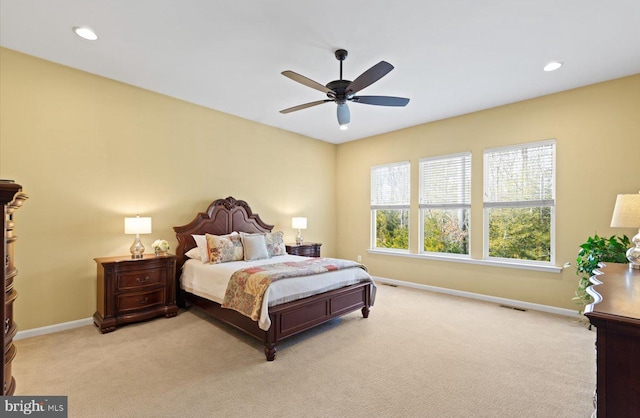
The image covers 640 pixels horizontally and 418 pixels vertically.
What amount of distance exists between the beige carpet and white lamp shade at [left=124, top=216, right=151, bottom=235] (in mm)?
1116

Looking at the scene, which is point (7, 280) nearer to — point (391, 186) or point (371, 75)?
point (371, 75)

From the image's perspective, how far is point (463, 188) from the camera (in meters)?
4.93

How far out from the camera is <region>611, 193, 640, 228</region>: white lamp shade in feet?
8.22

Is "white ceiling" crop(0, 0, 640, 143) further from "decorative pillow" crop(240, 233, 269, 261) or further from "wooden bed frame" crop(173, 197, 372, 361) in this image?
"decorative pillow" crop(240, 233, 269, 261)

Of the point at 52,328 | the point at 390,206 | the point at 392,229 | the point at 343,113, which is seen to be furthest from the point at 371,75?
the point at 52,328

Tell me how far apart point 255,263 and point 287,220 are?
80.2 inches

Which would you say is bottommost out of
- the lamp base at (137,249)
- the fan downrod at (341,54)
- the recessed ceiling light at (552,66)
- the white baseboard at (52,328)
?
the white baseboard at (52,328)

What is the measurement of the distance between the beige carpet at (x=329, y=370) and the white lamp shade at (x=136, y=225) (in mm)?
1116

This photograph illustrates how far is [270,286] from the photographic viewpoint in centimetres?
281

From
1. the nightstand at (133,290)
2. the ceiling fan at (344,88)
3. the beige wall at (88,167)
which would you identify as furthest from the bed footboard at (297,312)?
the ceiling fan at (344,88)

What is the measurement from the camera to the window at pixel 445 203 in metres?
4.93

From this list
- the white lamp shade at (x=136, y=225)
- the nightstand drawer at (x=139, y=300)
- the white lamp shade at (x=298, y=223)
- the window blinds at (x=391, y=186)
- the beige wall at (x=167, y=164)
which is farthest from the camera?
the window blinds at (x=391, y=186)

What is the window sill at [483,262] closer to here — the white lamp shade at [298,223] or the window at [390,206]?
the window at [390,206]

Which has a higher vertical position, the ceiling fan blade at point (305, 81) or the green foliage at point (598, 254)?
the ceiling fan blade at point (305, 81)
